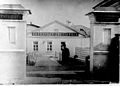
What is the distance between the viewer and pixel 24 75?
2857 mm

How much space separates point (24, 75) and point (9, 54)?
0.32 m

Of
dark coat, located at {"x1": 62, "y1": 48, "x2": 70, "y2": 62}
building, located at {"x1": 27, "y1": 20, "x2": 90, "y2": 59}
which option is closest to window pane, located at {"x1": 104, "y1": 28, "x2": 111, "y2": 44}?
building, located at {"x1": 27, "y1": 20, "x2": 90, "y2": 59}

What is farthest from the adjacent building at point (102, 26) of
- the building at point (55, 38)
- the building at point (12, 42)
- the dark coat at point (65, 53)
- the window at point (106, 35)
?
the building at point (12, 42)

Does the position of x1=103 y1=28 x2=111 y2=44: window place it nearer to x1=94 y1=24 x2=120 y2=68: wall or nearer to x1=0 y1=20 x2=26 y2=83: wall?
x1=94 y1=24 x2=120 y2=68: wall

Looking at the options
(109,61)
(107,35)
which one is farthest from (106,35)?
(109,61)

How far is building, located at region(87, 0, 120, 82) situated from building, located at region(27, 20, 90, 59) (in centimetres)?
11

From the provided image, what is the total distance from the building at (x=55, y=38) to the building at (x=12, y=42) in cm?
10

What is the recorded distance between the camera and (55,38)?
2818mm

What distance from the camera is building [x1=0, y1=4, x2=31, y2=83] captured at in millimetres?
2770

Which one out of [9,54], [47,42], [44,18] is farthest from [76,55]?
[9,54]

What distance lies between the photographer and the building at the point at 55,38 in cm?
280

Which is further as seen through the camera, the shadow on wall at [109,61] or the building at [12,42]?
the shadow on wall at [109,61]

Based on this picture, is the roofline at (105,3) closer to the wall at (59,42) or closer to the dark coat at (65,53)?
the wall at (59,42)

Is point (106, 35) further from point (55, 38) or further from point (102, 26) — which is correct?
point (55, 38)
